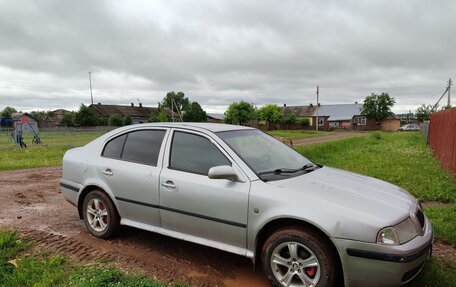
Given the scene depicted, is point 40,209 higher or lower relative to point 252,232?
lower

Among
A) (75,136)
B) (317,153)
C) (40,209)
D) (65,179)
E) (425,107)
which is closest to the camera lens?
(65,179)

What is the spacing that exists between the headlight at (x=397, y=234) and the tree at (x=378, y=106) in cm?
7146

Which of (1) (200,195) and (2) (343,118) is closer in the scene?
(1) (200,195)

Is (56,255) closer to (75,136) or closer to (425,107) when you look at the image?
(75,136)

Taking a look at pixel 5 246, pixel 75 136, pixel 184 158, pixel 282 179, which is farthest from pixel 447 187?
pixel 75 136

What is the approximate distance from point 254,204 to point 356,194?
3.17 feet

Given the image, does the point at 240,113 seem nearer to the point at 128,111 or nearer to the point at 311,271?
the point at 128,111

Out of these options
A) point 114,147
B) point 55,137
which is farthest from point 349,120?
point 114,147

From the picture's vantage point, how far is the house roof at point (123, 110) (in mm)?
67500

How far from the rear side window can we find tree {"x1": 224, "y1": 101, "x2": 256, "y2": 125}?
55.6 meters

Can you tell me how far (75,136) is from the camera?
72.8 ft

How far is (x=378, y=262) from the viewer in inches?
110

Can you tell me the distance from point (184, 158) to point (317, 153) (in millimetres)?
11711

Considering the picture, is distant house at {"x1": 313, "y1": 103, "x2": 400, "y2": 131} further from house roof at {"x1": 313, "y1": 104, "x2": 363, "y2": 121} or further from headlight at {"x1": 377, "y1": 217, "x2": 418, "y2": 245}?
headlight at {"x1": 377, "y1": 217, "x2": 418, "y2": 245}
